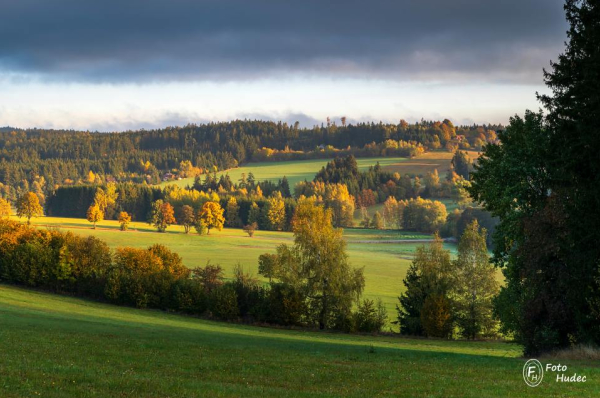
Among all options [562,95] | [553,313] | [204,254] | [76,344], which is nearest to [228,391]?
[76,344]

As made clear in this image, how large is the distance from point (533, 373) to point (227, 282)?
54313 mm

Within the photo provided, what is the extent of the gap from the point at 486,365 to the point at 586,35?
60.8 feet

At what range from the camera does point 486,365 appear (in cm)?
2591

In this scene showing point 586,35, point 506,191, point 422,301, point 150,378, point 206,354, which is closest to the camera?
point 150,378

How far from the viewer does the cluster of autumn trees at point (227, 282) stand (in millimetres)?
68062

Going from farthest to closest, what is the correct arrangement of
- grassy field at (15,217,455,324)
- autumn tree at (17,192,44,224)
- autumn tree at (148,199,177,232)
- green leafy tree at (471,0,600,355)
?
autumn tree at (148,199,177,232) → autumn tree at (17,192,44,224) → grassy field at (15,217,455,324) → green leafy tree at (471,0,600,355)

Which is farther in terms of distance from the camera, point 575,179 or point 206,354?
point 575,179

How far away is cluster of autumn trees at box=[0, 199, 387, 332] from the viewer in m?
68.1

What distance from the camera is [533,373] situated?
71.7 feet

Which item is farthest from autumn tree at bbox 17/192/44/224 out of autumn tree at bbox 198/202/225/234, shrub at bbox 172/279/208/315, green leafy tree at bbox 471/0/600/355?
green leafy tree at bbox 471/0/600/355

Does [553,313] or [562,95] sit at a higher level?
[562,95]

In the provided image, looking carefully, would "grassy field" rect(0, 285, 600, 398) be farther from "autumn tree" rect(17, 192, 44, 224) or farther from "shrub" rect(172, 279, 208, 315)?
"autumn tree" rect(17, 192, 44, 224)

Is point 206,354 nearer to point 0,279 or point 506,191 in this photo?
point 506,191

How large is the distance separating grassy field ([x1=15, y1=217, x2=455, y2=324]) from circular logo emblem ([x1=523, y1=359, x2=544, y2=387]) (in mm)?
63101
